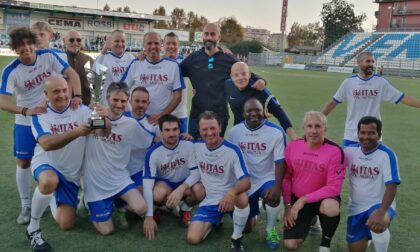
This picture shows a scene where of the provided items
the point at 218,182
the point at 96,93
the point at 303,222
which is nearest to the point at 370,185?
the point at 303,222

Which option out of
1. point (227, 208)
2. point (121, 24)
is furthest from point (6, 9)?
point (227, 208)

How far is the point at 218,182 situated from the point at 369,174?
1373 mm

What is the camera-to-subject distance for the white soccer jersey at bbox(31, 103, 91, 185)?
3689 millimetres

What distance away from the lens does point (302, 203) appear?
353 centimetres

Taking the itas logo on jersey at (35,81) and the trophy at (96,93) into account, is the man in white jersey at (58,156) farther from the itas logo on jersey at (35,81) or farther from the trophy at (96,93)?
the itas logo on jersey at (35,81)

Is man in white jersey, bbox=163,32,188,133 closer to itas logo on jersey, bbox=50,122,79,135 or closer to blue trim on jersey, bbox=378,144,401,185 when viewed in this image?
itas logo on jersey, bbox=50,122,79,135

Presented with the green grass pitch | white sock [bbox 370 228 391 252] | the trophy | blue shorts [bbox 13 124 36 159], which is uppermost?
the trophy

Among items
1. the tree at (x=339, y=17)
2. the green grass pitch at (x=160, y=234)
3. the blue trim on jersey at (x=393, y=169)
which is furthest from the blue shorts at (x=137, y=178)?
the tree at (x=339, y=17)

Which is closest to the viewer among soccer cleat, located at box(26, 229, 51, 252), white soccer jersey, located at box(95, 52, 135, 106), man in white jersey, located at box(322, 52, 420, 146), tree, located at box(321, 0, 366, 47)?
soccer cleat, located at box(26, 229, 51, 252)

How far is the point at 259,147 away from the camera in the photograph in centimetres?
400

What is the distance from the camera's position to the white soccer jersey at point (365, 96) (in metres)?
4.94

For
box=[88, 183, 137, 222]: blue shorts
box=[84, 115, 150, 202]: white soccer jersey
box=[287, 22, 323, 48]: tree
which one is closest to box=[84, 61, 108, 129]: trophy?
box=[84, 115, 150, 202]: white soccer jersey

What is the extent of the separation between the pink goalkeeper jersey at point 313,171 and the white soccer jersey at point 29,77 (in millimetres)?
2528

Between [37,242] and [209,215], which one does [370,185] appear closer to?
[209,215]
